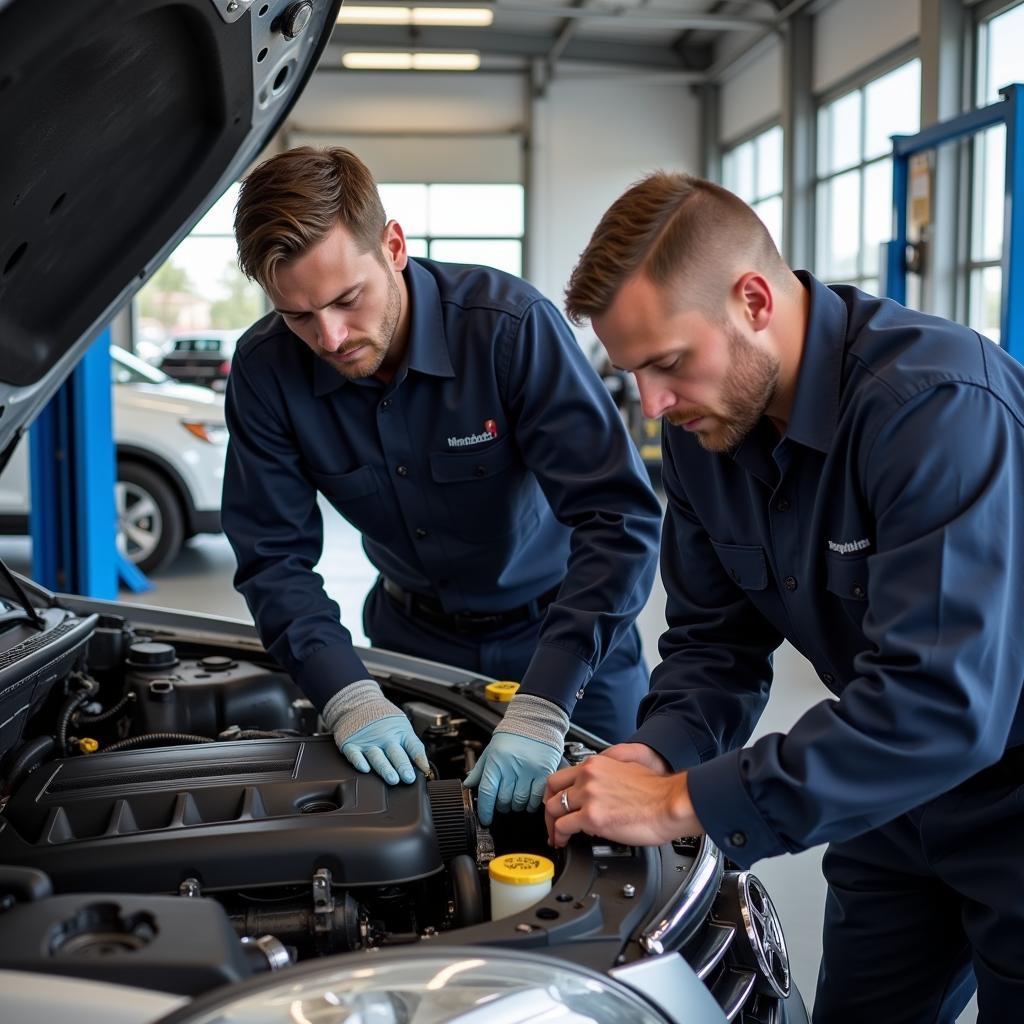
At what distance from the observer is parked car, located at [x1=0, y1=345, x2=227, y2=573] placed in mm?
5391

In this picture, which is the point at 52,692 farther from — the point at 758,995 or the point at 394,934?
the point at 758,995

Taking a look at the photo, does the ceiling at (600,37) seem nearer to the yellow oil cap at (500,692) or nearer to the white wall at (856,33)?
the white wall at (856,33)

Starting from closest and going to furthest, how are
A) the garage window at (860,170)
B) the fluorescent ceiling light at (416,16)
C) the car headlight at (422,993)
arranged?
1. the car headlight at (422,993)
2. the garage window at (860,170)
3. the fluorescent ceiling light at (416,16)

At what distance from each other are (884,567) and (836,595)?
0.69 feet

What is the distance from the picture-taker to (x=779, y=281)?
3.99ft

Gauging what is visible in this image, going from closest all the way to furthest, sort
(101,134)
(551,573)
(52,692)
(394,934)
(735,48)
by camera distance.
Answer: (394,934) < (101,134) < (52,692) < (551,573) < (735,48)

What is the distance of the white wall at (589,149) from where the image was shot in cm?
1208

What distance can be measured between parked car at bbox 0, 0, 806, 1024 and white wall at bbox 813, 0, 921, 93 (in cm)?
728

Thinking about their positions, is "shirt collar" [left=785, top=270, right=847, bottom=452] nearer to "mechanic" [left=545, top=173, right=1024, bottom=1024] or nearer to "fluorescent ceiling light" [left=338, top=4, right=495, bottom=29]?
"mechanic" [left=545, top=173, right=1024, bottom=1024]

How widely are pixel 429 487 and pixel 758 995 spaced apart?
96cm

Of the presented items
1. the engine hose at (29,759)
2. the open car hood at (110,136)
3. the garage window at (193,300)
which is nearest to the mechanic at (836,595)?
the open car hood at (110,136)

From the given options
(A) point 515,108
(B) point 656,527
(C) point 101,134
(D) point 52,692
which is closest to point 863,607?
(B) point 656,527

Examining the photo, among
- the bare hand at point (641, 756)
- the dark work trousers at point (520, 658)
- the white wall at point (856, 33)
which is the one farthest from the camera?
the white wall at point (856, 33)

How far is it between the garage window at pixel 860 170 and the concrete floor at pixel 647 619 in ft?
14.1
